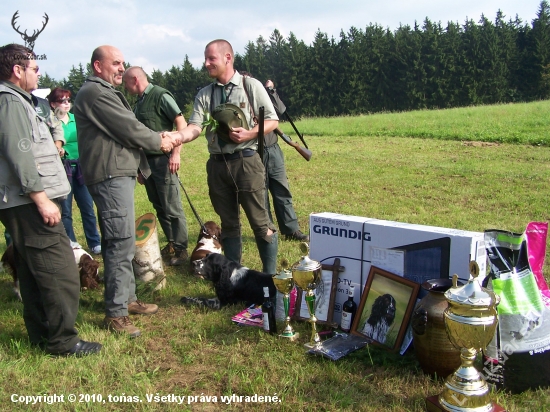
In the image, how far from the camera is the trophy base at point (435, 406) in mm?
2355

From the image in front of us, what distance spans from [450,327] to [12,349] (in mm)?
3136

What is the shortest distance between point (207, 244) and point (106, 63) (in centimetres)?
243

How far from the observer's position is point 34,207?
3.10 meters

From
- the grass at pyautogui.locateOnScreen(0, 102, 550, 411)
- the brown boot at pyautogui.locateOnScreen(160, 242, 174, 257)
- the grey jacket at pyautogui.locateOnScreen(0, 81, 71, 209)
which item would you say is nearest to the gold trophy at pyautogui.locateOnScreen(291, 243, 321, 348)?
the grass at pyautogui.locateOnScreen(0, 102, 550, 411)

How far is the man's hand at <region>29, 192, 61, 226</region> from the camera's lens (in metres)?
3.04

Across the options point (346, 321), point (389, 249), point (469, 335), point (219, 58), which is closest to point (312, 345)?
point (346, 321)

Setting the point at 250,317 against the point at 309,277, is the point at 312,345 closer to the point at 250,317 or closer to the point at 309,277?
the point at 309,277

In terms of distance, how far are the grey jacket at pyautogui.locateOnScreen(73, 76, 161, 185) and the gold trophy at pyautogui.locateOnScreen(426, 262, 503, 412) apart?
8.37ft

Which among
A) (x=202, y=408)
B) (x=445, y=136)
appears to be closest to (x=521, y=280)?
(x=202, y=408)

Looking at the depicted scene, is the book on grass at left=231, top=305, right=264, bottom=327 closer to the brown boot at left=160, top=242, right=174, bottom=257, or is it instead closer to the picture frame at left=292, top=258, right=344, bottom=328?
the picture frame at left=292, top=258, right=344, bottom=328

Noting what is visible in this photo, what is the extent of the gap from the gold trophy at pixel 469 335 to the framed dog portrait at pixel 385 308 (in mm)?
765

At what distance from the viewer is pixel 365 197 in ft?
28.2

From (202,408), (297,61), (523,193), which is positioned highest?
(297,61)

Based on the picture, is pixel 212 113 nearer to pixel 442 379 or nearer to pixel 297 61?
pixel 442 379
